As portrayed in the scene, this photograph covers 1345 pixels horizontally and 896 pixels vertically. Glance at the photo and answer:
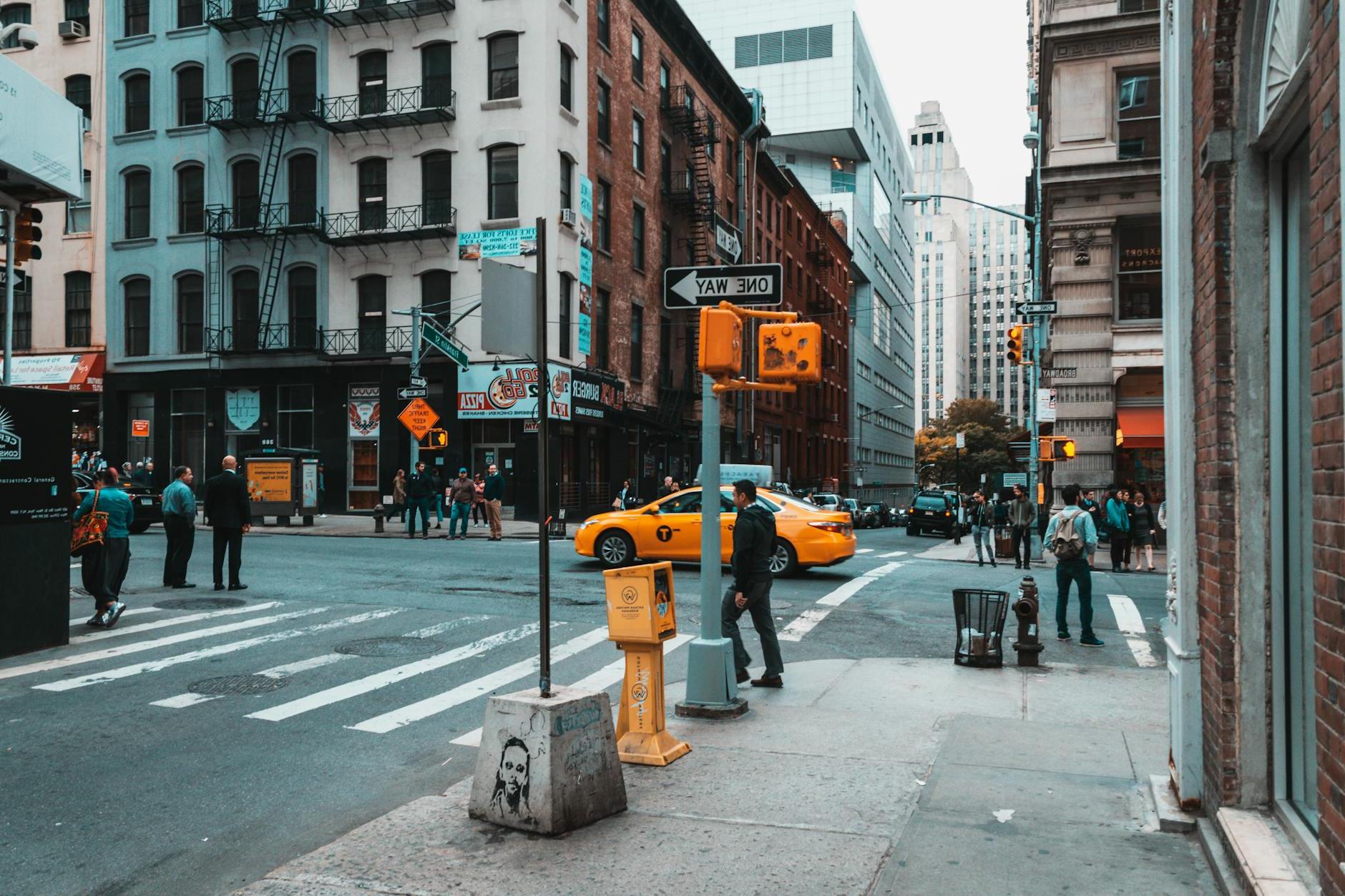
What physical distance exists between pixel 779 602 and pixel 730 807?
30.3ft

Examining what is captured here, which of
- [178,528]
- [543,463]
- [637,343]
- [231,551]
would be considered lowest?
[231,551]

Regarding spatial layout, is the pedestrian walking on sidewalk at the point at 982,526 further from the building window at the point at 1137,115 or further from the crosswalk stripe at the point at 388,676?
the crosswalk stripe at the point at 388,676

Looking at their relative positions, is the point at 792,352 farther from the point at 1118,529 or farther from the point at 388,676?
the point at 1118,529

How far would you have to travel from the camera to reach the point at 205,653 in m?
10.8

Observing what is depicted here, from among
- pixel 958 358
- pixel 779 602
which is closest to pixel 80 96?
pixel 779 602

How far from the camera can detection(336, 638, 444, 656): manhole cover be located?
10961 millimetres

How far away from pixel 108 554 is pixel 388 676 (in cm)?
504

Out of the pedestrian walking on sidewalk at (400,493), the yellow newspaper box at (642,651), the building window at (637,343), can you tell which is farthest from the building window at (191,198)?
the yellow newspaper box at (642,651)

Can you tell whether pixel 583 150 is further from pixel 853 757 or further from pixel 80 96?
pixel 853 757

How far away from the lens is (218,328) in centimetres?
3512

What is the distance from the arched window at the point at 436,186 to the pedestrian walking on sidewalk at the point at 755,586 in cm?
2588

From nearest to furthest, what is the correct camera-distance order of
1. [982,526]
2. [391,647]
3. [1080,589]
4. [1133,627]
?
[391,647], [1080,589], [1133,627], [982,526]

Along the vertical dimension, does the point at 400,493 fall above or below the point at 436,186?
below

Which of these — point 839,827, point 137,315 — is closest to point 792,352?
point 839,827
